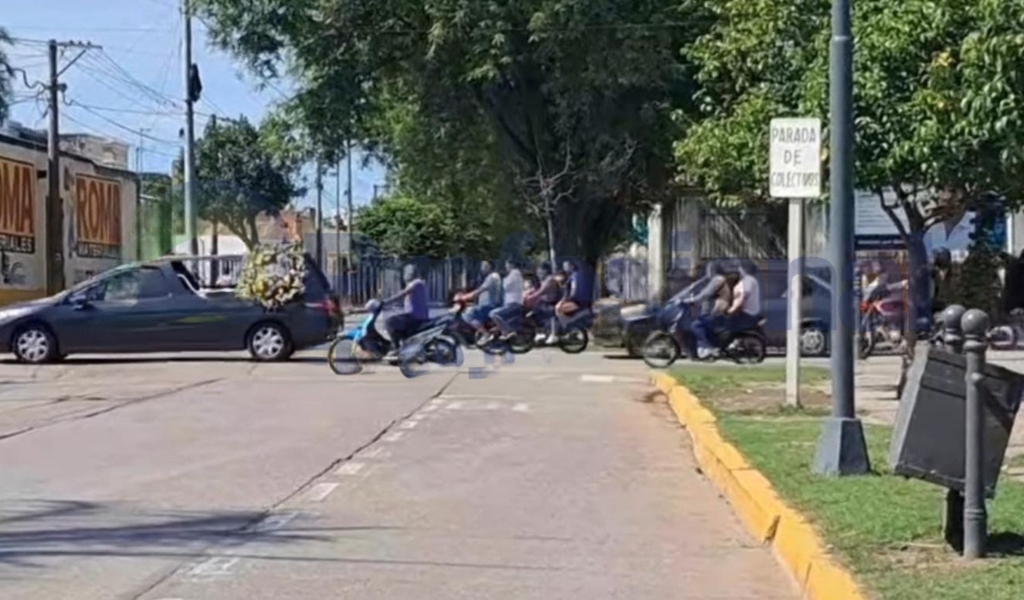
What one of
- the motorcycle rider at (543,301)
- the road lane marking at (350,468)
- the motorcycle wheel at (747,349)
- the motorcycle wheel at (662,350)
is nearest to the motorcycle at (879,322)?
the motorcycle wheel at (747,349)

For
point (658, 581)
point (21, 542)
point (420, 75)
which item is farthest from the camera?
point (420, 75)

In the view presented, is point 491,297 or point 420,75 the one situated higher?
point 420,75

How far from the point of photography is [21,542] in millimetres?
9281

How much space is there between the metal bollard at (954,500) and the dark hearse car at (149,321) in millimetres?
19011

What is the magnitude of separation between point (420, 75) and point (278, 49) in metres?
3.13

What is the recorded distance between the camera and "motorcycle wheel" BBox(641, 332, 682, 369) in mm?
25328

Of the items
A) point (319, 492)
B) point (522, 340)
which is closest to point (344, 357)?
point (522, 340)

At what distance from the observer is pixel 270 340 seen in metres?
26.3

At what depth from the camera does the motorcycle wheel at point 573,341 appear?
29.0m

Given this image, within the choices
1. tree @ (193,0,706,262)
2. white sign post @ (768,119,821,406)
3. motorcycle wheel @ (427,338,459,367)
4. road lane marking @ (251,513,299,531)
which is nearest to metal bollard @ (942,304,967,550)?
road lane marking @ (251,513,299,531)

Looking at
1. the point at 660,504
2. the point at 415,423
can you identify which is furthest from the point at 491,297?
the point at 660,504

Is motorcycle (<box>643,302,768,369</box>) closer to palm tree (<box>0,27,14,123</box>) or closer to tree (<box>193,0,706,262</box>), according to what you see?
tree (<box>193,0,706,262</box>)

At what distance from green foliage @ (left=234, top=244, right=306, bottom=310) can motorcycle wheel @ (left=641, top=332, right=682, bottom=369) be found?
593 centimetres

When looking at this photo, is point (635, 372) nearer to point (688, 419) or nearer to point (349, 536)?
point (688, 419)
